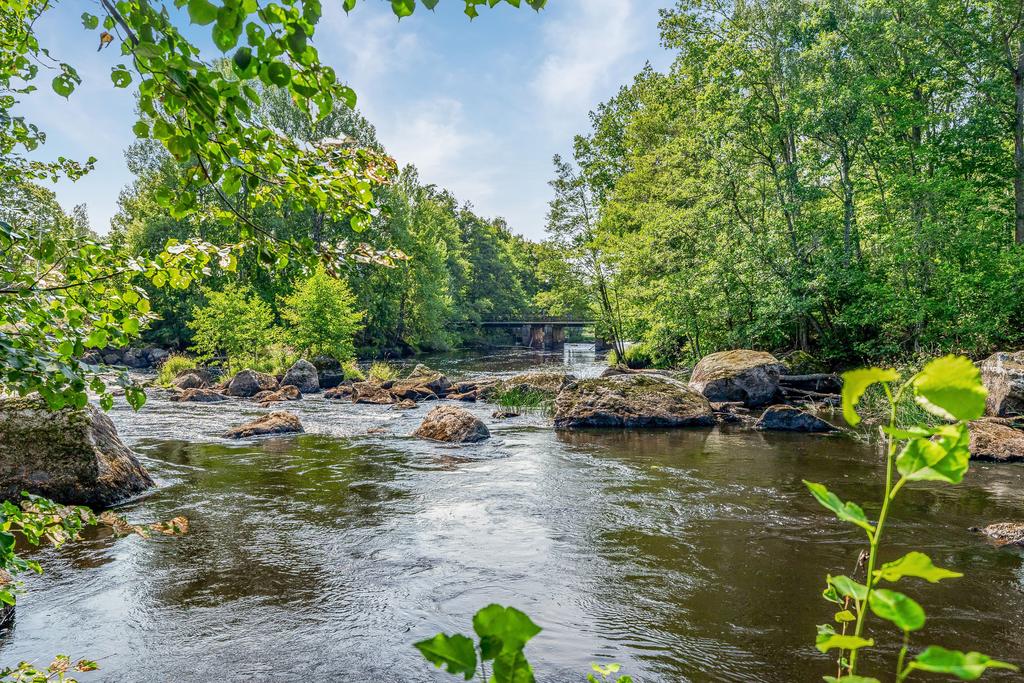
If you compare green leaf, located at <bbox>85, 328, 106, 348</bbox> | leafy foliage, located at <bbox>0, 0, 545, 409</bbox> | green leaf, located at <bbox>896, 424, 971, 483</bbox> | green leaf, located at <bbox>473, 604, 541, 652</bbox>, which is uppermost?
leafy foliage, located at <bbox>0, 0, 545, 409</bbox>

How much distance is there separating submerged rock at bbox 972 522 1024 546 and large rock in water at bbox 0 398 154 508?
10.1m

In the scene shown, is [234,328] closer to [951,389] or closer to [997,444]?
[997,444]

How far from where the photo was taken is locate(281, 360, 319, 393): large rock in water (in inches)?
898

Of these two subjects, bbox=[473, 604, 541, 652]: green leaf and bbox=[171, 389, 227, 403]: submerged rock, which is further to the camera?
bbox=[171, 389, 227, 403]: submerged rock

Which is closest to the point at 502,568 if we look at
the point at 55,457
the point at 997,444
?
the point at 55,457

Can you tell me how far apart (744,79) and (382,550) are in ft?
64.6

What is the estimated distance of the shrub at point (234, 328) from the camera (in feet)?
85.3

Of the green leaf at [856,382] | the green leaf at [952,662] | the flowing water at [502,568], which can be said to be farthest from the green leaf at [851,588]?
the flowing water at [502,568]

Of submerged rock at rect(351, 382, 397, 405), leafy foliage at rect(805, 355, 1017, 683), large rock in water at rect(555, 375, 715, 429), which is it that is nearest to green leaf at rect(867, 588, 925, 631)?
leafy foliage at rect(805, 355, 1017, 683)

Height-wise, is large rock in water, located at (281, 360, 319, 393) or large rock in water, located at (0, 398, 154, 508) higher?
large rock in water, located at (281, 360, 319, 393)

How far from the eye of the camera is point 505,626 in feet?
3.19

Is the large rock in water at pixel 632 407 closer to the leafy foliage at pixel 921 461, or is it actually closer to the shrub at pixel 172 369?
the leafy foliage at pixel 921 461

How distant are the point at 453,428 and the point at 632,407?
177 inches

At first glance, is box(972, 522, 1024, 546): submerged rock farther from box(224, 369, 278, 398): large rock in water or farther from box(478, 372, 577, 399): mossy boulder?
box(224, 369, 278, 398): large rock in water
